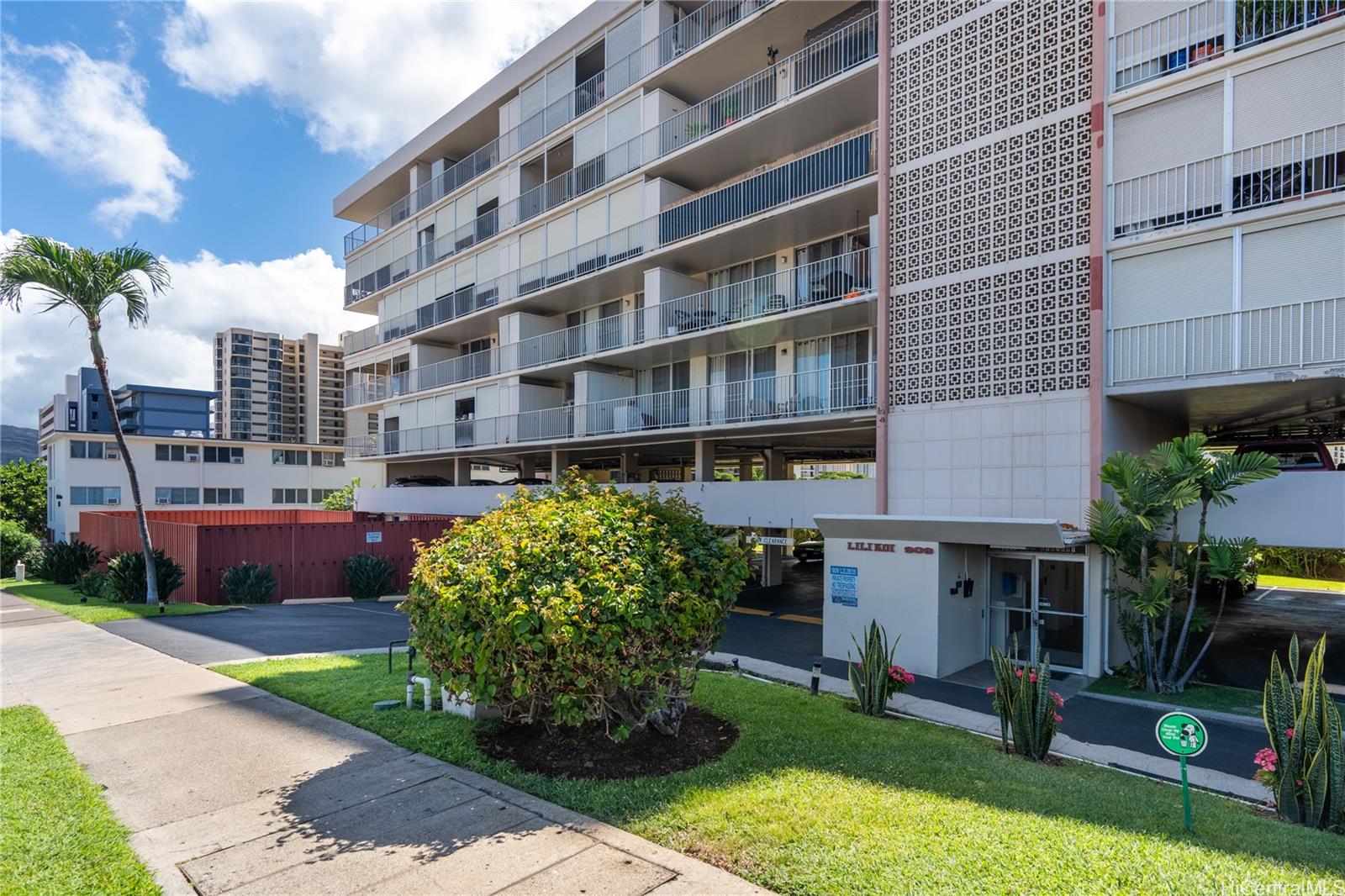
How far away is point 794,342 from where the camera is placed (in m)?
19.2

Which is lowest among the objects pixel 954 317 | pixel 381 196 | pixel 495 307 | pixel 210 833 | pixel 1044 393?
pixel 210 833

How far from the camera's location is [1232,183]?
11.9 meters

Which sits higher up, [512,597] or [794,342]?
[794,342]

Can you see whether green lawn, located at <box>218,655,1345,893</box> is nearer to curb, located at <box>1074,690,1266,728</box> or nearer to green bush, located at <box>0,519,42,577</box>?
curb, located at <box>1074,690,1266,728</box>

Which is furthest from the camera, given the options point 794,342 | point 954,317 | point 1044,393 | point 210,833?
point 794,342

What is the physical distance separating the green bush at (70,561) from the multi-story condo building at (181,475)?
9231 millimetres

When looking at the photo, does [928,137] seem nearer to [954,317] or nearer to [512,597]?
[954,317]

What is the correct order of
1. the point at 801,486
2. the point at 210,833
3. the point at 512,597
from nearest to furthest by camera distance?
the point at 210,833 → the point at 512,597 → the point at 801,486

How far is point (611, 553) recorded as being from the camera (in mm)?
7145

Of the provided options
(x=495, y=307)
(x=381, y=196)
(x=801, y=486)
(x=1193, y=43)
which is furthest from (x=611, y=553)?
(x=381, y=196)

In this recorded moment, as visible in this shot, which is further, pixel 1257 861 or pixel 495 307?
pixel 495 307

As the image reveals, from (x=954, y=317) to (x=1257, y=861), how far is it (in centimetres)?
1094

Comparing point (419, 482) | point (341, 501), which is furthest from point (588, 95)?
point (341, 501)

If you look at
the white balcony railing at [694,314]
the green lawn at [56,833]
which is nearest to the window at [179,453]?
the white balcony railing at [694,314]
